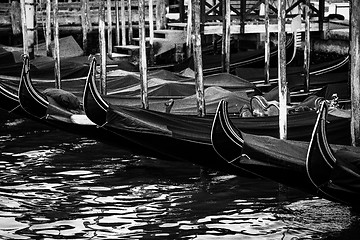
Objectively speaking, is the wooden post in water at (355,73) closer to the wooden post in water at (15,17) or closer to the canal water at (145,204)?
the canal water at (145,204)

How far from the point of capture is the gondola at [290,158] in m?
5.90

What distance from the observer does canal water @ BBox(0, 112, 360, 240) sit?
6488 millimetres

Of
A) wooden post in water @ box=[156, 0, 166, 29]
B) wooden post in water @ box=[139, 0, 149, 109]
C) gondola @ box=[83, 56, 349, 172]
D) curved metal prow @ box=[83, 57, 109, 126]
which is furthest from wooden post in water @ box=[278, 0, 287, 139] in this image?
Answer: wooden post in water @ box=[156, 0, 166, 29]

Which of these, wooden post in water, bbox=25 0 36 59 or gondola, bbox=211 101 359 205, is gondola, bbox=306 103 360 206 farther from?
wooden post in water, bbox=25 0 36 59

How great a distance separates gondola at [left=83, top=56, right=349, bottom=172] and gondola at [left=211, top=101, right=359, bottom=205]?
577mm

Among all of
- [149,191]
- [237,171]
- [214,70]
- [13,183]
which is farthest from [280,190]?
[214,70]

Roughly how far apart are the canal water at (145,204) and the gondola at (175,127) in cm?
36

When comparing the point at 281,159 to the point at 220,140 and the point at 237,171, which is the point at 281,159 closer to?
the point at 220,140

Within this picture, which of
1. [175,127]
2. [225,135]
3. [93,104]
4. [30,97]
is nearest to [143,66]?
[30,97]

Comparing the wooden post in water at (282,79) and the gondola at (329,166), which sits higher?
the wooden post in water at (282,79)

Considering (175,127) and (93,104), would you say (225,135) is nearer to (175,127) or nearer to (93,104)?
(175,127)

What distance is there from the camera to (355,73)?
6.63 meters

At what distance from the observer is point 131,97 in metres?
9.88

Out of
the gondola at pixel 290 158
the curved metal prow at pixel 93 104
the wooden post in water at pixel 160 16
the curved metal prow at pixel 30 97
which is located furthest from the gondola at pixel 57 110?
the wooden post in water at pixel 160 16
